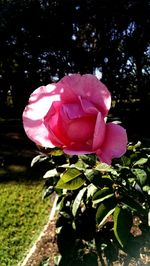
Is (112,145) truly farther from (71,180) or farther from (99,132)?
(71,180)

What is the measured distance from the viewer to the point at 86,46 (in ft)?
51.5

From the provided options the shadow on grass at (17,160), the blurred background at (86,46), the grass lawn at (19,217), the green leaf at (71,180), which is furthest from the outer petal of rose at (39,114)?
the blurred background at (86,46)

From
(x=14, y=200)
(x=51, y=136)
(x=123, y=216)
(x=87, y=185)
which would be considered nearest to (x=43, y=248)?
(x=14, y=200)

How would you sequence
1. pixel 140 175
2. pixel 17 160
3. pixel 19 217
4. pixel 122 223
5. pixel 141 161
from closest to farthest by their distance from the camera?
pixel 122 223, pixel 140 175, pixel 141 161, pixel 19 217, pixel 17 160

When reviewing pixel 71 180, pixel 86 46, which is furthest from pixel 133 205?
pixel 86 46

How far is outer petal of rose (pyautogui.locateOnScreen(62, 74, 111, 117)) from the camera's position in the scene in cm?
77

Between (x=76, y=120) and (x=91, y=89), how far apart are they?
0.30ft

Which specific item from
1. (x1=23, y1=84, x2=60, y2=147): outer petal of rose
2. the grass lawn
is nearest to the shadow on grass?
the grass lawn

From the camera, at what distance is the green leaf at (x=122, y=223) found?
122 cm

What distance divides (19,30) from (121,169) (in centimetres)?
1442

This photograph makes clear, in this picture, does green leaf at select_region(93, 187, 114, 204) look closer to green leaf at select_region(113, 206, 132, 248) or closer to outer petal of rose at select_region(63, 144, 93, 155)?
green leaf at select_region(113, 206, 132, 248)

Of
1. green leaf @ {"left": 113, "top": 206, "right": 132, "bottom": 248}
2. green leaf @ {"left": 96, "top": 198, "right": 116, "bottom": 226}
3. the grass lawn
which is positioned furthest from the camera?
the grass lawn

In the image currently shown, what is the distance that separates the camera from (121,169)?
58.4 inches

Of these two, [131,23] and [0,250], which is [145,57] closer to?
[131,23]
